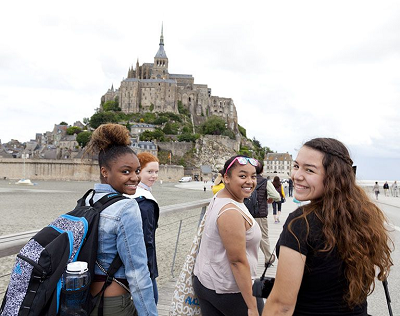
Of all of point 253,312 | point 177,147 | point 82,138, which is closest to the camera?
point 253,312

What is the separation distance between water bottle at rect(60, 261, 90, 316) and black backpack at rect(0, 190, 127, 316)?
0.03 meters

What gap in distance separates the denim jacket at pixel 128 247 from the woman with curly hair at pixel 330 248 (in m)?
0.65

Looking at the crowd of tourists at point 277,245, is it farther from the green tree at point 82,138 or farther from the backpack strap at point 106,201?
the green tree at point 82,138

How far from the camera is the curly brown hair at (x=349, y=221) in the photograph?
153 cm

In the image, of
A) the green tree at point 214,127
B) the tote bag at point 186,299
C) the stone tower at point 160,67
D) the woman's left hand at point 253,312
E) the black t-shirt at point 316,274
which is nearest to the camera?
the black t-shirt at point 316,274

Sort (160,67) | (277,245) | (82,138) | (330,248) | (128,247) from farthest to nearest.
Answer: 1. (160,67)
2. (82,138)
3. (128,247)
4. (277,245)
5. (330,248)

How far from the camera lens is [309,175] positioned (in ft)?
5.51

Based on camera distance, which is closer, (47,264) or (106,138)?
(47,264)

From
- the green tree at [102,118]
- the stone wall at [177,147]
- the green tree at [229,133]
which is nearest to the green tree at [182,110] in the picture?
the green tree at [229,133]

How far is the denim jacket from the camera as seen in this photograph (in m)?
1.92

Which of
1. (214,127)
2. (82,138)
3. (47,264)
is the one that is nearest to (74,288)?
(47,264)

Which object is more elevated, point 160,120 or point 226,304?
point 160,120

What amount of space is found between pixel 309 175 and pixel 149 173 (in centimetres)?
176

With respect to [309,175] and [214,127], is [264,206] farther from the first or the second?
[214,127]
